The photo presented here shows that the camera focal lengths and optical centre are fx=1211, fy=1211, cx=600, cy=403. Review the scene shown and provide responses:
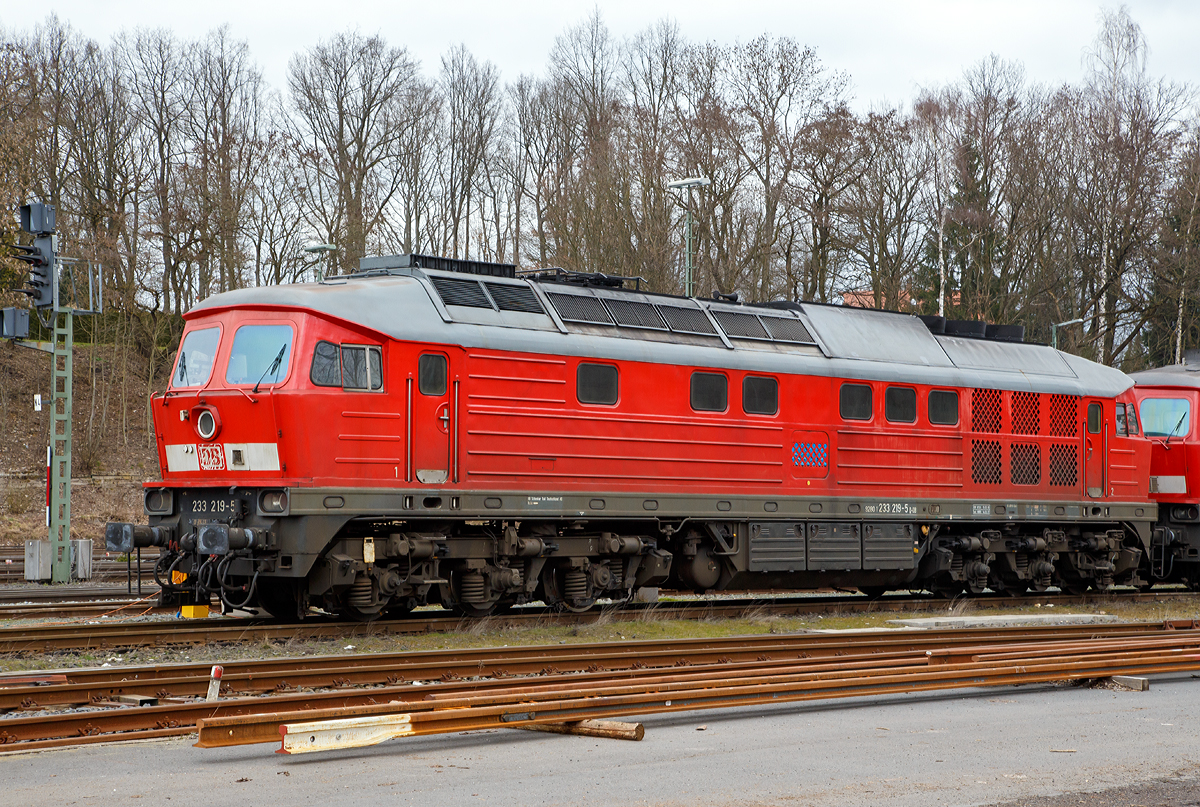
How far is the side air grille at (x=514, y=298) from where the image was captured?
50.5ft

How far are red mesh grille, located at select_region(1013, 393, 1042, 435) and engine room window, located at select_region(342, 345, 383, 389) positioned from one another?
37.1 feet

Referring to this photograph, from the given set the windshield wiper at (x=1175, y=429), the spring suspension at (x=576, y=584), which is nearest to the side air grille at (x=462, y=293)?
the spring suspension at (x=576, y=584)

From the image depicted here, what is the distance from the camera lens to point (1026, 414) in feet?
66.6

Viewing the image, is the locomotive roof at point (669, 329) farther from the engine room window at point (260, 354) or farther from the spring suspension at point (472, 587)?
the spring suspension at point (472, 587)

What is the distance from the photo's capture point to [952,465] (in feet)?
63.4

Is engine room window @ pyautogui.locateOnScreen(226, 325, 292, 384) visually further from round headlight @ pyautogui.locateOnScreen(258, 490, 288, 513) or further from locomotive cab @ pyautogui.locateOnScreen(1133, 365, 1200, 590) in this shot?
locomotive cab @ pyautogui.locateOnScreen(1133, 365, 1200, 590)

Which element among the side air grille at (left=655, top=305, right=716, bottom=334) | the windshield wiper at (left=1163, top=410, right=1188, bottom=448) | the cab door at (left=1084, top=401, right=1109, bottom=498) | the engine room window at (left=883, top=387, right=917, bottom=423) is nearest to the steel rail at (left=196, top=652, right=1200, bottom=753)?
the engine room window at (left=883, top=387, right=917, bottom=423)

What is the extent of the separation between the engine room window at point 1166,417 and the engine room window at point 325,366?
610 inches

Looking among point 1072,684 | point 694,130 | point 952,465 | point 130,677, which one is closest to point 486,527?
point 130,677

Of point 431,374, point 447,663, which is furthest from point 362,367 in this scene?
point 447,663

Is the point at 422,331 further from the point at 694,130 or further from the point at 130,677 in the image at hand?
the point at 694,130

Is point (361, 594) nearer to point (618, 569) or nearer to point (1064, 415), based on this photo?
point (618, 569)

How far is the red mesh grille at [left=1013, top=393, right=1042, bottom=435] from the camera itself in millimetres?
20188

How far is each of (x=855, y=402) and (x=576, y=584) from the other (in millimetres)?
5376
